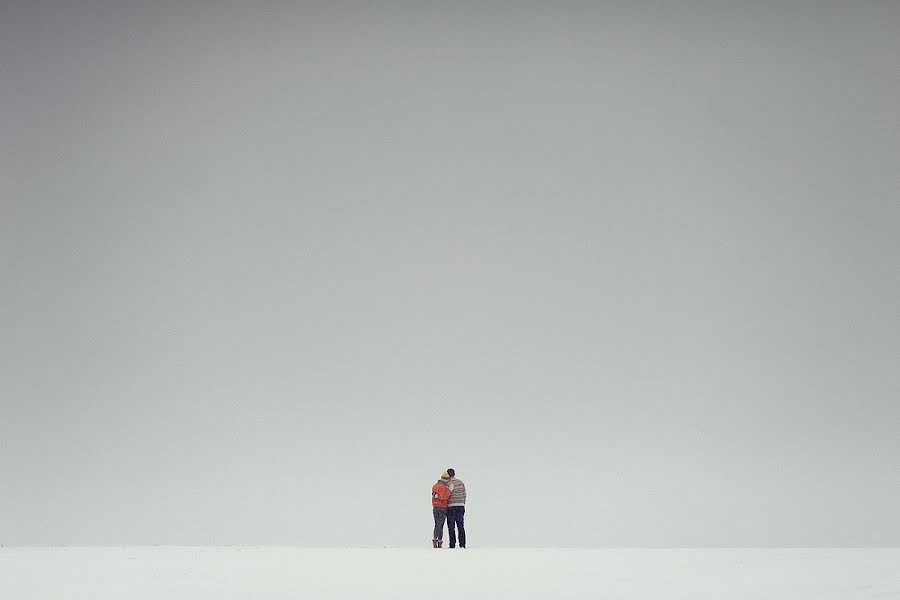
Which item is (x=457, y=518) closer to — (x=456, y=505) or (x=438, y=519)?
(x=456, y=505)

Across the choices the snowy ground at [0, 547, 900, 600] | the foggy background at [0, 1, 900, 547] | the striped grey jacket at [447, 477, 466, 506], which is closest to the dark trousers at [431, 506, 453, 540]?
the striped grey jacket at [447, 477, 466, 506]

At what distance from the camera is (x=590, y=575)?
965 centimetres

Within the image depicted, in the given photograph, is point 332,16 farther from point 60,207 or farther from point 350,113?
point 60,207

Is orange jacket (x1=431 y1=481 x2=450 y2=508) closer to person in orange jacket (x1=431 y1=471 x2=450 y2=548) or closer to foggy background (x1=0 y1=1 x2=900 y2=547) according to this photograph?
person in orange jacket (x1=431 y1=471 x2=450 y2=548)

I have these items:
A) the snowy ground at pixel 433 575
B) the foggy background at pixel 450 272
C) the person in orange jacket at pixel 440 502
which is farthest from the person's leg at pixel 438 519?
the foggy background at pixel 450 272

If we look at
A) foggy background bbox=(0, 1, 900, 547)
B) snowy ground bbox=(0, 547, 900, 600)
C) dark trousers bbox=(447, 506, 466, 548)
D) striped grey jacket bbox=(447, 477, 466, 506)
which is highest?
foggy background bbox=(0, 1, 900, 547)

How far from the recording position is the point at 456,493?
13625 mm

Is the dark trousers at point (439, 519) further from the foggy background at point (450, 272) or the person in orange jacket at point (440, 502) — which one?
the foggy background at point (450, 272)

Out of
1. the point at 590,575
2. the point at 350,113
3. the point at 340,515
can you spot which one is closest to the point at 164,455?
the point at 340,515

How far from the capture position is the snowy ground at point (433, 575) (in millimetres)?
8141

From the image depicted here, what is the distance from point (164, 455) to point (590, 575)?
8.63m

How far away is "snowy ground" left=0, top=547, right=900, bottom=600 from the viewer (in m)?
8.14

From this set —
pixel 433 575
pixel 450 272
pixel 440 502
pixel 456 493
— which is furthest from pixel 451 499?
pixel 450 272

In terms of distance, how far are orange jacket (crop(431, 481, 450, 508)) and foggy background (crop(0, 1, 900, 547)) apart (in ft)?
8.10
